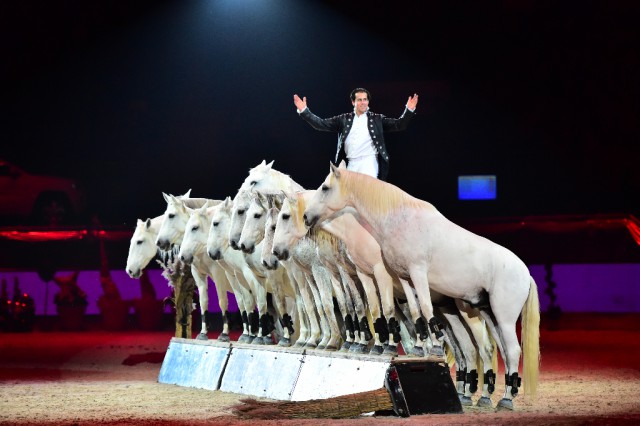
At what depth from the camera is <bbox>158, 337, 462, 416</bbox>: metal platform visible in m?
8.43

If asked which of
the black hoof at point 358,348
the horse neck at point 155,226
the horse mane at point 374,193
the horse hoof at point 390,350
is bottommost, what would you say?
the black hoof at point 358,348

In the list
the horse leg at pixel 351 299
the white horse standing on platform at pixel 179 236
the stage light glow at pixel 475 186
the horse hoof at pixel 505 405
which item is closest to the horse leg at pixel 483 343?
the horse hoof at pixel 505 405

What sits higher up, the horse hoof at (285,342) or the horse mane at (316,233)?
the horse mane at (316,233)

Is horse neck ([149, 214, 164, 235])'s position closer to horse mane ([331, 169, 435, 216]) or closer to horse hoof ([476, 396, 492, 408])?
horse mane ([331, 169, 435, 216])

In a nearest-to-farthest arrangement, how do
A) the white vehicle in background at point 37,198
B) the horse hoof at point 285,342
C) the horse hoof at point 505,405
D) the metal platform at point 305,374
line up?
the metal platform at point 305,374 < the horse hoof at point 505,405 < the horse hoof at point 285,342 < the white vehicle in background at point 37,198

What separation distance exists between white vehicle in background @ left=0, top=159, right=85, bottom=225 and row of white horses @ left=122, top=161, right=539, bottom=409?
14166 mm

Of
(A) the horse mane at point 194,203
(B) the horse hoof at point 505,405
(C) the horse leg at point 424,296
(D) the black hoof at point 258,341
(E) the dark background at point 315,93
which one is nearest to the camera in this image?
(C) the horse leg at point 424,296

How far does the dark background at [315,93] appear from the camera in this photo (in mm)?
22578

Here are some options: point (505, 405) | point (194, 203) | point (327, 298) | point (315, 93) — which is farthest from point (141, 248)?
point (315, 93)

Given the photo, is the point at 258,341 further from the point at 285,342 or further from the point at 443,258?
the point at 443,258

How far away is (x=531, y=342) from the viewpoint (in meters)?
9.09

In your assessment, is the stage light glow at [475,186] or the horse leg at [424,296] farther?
the stage light glow at [475,186]

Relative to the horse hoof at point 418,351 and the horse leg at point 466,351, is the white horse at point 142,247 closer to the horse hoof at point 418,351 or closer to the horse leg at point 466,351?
the horse leg at point 466,351

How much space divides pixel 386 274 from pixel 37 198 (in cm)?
1754
